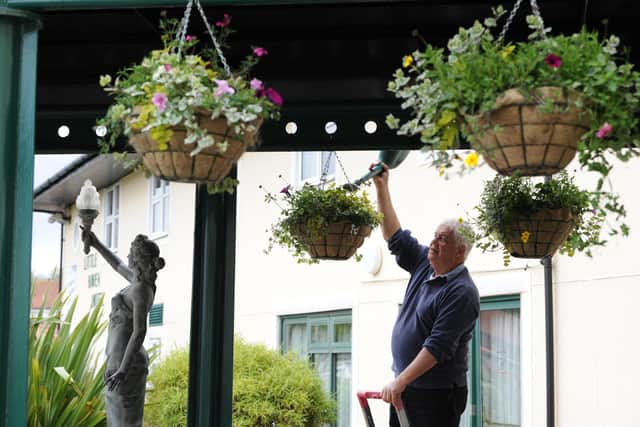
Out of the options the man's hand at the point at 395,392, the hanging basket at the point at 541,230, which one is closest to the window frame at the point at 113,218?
the man's hand at the point at 395,392

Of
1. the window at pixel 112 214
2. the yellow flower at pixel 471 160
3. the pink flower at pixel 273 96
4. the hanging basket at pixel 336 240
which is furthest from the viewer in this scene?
the window at pixel 112 214

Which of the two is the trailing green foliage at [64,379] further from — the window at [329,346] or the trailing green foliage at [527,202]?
the window at [329,346]

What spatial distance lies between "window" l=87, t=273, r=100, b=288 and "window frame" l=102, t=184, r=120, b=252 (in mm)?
602

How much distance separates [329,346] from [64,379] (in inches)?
228

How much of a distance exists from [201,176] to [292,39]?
1.95 m

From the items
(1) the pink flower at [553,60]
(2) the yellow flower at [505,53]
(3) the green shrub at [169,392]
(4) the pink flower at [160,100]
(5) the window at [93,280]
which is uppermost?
(5) the window at [93,280]

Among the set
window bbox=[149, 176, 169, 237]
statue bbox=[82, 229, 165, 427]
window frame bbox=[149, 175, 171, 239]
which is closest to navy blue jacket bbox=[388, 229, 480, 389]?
statue bbox=[82, 229, 165, 427]

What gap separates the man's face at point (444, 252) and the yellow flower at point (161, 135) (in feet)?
7.58

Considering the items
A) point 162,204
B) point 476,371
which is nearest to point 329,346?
point 476,371

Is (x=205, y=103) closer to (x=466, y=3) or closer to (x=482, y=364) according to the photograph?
(x=466, y=3)

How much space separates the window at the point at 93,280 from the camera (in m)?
19.3

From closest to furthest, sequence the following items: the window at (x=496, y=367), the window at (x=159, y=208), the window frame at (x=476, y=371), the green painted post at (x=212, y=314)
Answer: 1. the green painted post at (x=212, y=314)
2. the window at (x=496, y=367)
3. the window frame at (x=476, y=371)
4. the window at (x=159, y=208)

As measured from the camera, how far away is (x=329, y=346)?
39.6 feet

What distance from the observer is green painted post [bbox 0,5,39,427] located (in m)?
3.23
